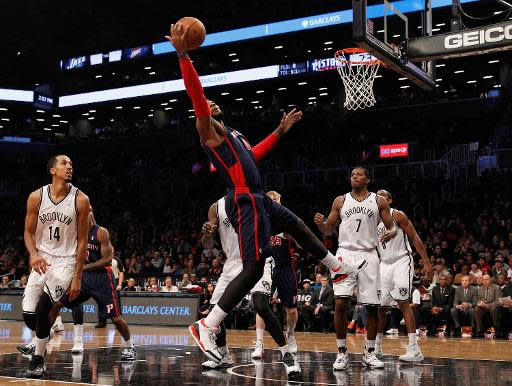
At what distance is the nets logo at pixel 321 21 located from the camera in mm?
28609

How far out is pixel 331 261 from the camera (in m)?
7.21

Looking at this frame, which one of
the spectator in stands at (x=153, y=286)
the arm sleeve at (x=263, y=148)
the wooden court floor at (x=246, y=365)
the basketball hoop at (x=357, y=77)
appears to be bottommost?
the wooden court floor at (x=246, y=365)

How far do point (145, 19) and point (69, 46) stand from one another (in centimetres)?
514

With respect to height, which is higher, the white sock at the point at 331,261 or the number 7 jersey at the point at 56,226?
the number 7 jersey at the point at 56,226

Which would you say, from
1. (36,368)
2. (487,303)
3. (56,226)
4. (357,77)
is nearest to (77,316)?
(36,368)

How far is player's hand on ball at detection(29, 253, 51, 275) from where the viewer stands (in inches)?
270

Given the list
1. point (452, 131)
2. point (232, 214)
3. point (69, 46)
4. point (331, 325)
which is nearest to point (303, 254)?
point (331, 325)

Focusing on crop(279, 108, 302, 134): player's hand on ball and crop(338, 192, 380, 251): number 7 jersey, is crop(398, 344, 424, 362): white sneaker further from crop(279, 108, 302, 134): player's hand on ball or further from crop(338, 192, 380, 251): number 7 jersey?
crop(279, 108, 302, 134): player's hand on ball

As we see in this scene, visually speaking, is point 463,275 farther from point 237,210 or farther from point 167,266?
point 237,210

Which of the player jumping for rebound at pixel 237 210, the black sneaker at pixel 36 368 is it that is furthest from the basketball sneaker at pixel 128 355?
the player jumping for rebound at pixel 237 210

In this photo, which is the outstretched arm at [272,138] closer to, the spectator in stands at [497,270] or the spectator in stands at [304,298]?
the spectator in stands at [497,270]

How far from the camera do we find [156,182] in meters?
31.6

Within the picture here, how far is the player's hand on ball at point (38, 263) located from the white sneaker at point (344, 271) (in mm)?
2920

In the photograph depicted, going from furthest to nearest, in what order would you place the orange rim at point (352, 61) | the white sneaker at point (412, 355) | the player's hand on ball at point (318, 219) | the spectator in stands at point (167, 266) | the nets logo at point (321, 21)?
the nets logo at point (321, 21)
the spectator in stands at point (167, 266)
the orange rim at point (352, 61)
the white sneaker at point (412, 355)
the player's hand on ball at point (318, 219)
